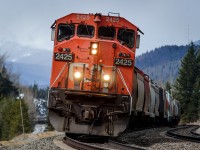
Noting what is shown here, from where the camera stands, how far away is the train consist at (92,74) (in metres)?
15.4

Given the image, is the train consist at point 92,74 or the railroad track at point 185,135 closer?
the train consist at point 92,74

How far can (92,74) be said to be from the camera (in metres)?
15.5

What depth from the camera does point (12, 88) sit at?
83.4m

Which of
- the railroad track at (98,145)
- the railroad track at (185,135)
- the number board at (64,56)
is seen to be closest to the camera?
the railroad track at (98,145)

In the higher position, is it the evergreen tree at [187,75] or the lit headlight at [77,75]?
the evergreen tree at [187,75]

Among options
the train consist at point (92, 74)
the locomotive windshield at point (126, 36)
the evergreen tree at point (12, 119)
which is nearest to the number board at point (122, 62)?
the train consist at point (92, 74)

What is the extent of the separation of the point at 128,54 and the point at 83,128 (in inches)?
124

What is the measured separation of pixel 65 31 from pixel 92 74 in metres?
2.11

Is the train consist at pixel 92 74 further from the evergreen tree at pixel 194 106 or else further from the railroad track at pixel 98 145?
the evergreen tree at pixel 194 106

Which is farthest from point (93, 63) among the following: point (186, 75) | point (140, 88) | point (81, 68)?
point (186, 75)

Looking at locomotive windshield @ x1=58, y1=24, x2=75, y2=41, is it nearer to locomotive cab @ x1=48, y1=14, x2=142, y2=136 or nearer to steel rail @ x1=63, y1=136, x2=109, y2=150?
locomotive cab @ x1=48, y1=14, x2=142, y2=136

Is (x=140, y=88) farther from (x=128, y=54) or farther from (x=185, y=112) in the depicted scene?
(x=185, y=112)

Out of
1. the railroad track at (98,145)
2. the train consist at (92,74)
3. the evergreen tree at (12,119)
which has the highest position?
the train consist at (92,74)

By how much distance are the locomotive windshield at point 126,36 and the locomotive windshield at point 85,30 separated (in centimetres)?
101
